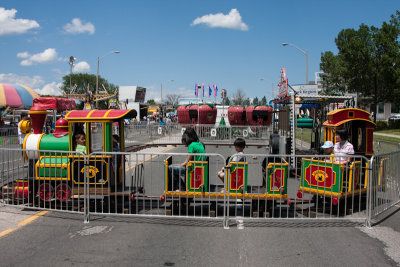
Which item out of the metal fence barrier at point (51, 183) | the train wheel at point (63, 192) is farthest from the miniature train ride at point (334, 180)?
the train wheel at point (63, 192)

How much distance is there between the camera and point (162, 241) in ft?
17.4

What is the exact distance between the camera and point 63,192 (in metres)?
6.86

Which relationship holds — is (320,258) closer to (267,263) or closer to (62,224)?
(267,263)

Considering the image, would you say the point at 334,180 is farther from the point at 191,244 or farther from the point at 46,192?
the point at 46,192

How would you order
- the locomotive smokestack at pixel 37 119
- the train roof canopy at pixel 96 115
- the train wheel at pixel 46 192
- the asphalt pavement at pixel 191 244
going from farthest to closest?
the locomotive smokestack at pixel 37 119 < the train wheel at pixel 46 192 < the train roof canopy at pixel 96 115 < the asphalt pavement at pixel 191 244

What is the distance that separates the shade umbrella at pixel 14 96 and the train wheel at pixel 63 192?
69.5 feet

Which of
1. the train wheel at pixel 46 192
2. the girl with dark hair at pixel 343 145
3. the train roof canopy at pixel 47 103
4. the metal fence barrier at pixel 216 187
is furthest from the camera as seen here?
the train roof canopy at pixel 47 103

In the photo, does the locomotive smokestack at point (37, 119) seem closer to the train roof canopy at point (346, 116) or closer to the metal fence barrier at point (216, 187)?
the metal fence barrier at point (216, 187)

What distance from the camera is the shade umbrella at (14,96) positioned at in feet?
81.8

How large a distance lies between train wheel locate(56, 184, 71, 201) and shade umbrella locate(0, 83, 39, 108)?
834 inches

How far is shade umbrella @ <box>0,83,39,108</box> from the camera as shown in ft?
81.8

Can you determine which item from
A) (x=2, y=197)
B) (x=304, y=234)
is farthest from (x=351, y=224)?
(x=2, y=197)

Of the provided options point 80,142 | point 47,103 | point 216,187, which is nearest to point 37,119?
point 47,103

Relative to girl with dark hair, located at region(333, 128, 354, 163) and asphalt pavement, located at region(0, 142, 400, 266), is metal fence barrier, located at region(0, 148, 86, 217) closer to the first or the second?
asphalt pavement, located at region(0, 142, 400, 266)
